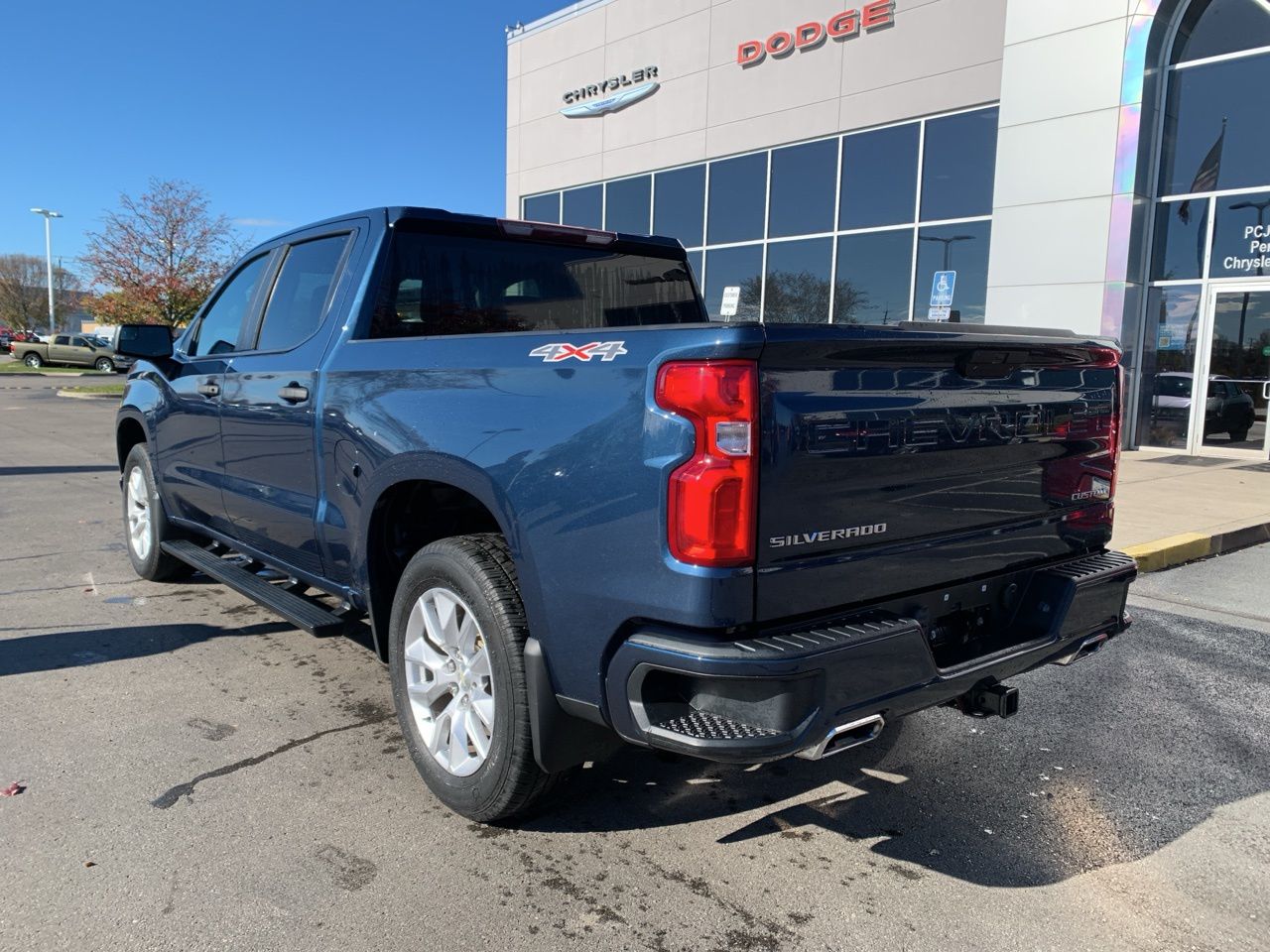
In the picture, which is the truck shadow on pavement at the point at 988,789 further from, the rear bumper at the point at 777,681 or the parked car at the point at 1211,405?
the parked car at the point at 1211,405

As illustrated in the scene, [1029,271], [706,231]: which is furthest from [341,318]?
[706,231]

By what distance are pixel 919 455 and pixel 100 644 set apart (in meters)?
4.15

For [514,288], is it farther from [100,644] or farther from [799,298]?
[799,298]

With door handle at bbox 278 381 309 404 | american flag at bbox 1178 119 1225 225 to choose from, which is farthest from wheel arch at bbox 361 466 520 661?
american flag at bbox 1178 119 1225 225

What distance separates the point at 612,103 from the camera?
19.7 meters

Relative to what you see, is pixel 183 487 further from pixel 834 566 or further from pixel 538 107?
pixel 538 107

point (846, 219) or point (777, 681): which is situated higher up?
point (846, 219)

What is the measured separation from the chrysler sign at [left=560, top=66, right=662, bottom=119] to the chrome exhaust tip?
18.4 m

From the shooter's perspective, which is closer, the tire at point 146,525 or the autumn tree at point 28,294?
the tire at point 146,525

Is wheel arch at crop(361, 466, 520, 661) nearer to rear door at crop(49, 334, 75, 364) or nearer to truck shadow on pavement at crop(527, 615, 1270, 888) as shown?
truck shadow on pavement at crop(527, 615, 1270, 888)

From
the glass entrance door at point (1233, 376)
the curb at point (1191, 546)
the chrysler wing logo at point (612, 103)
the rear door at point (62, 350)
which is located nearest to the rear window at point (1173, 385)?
the glass entrance door at point (1233, 376)

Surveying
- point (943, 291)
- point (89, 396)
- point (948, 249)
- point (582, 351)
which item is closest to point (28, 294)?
point (89, 396)

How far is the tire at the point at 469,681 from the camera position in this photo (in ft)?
8.87

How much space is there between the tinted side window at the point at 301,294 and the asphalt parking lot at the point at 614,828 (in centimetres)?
157
